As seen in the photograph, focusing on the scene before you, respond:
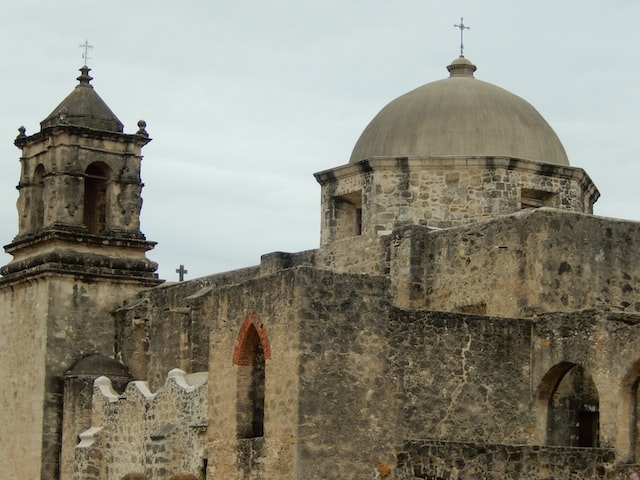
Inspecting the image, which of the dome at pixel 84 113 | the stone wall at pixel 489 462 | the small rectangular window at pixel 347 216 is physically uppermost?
the dome at pixel 84 113

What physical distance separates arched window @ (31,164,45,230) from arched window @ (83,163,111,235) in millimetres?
842

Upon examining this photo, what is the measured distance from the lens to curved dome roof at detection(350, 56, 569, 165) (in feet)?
86.7

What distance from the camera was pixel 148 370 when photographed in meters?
28.6

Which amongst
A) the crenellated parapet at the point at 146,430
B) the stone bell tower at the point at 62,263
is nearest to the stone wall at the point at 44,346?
the stone bell tower at the point at 62,263

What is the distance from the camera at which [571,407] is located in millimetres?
22188

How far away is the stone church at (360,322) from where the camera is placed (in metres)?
20.3

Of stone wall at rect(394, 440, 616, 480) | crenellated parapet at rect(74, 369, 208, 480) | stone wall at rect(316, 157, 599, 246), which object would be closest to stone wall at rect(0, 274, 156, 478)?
crenellated parapet at rect(74, 369, 208, 480)

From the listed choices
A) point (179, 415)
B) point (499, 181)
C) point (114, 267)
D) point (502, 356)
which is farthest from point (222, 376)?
point (114, 267)

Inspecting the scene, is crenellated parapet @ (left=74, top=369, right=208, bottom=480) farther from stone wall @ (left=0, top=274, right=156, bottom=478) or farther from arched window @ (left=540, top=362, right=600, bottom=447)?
arched window @ (left=540, top=362, right=600, bottom=447)

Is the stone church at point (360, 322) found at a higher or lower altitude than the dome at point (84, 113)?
lower

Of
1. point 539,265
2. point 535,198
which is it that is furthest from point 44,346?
point 539,265

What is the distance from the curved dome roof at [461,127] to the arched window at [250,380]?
6221 millimetres

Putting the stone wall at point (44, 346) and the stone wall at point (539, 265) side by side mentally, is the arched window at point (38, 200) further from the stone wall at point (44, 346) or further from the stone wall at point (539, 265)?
the stone wall at point (539, 265)

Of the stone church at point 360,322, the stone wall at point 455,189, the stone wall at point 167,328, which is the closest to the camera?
the stone church at point 360,322
